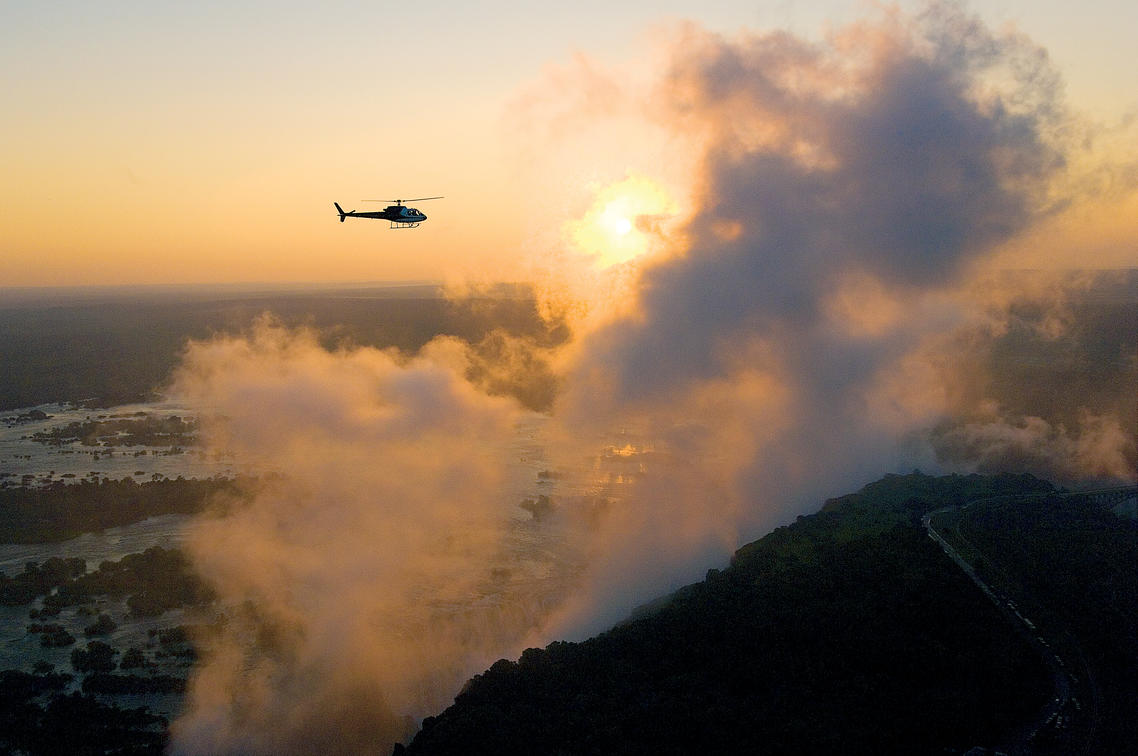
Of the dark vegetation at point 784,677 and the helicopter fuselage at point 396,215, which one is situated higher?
the helicopter fuselage at point 396,215

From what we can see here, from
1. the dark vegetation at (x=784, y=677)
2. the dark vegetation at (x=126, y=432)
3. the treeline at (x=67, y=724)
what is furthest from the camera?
the dark vegetation at (x=126, y=432)

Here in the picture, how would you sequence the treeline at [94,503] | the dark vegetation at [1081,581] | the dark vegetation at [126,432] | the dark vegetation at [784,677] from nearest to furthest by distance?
the dark vegetation at [784,677], the dark vegetation at [1081,581], the treeline at [94,503], the dark vegetation at [126,432]

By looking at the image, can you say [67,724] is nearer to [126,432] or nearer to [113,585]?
[113,585]

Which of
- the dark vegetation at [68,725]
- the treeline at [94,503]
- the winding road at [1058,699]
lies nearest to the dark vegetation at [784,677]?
the winding road at [1058,699]

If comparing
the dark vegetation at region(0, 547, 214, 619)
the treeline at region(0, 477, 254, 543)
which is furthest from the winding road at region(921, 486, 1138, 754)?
the treeline at region(0, 477, 254, 543)

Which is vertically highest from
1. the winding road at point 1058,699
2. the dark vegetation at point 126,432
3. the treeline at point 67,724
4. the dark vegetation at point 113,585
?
the dark vegetation at point 126,432

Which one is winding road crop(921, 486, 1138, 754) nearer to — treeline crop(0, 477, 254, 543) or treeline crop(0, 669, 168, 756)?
treeline crop(0, 669, 168, 756)

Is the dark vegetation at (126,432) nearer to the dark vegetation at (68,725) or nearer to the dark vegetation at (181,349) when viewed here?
the dark vegetation at (181,349)

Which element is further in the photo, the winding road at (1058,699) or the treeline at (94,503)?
the treeline at (94,503)
